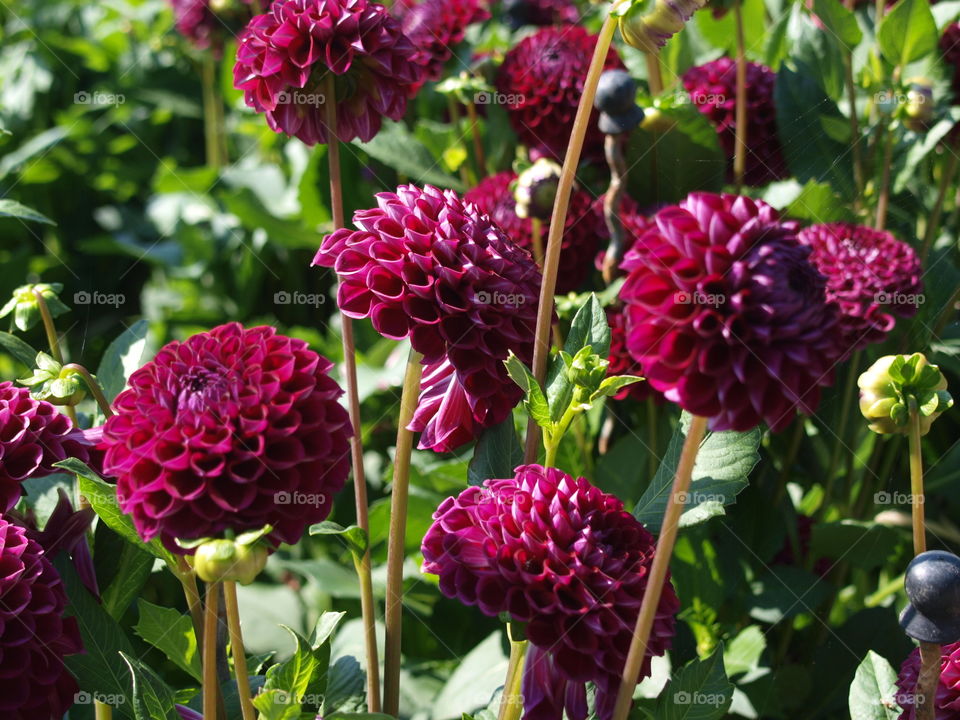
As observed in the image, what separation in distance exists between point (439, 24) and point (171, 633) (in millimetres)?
857

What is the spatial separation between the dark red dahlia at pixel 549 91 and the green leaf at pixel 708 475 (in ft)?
1.57

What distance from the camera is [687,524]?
66 cm

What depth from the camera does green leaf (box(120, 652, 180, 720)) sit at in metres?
0.64

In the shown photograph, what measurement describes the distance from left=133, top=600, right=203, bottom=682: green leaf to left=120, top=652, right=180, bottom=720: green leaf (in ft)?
0.18

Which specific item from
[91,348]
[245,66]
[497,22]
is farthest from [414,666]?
[497,22]

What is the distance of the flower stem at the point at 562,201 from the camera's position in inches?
24.9

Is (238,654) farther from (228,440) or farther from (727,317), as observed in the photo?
(727,317)

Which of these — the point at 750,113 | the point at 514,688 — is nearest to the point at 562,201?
the point at 514,688

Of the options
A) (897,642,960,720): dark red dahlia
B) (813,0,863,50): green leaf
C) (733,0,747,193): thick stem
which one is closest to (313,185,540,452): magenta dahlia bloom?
(897,642,960,720): dark red dahlia

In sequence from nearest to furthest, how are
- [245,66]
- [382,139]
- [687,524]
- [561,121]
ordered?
[687,524] < [245,66] < [561,121] < [382,139]

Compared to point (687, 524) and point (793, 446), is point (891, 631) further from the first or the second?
point (687, 524)

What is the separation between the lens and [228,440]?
563 mm

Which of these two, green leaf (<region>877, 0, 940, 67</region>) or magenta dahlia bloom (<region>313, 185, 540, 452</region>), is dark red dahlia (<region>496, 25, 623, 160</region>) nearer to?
green leaf (<region>877, 0, 940, 67</region>)

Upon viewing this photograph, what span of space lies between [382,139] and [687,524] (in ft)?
2.45
